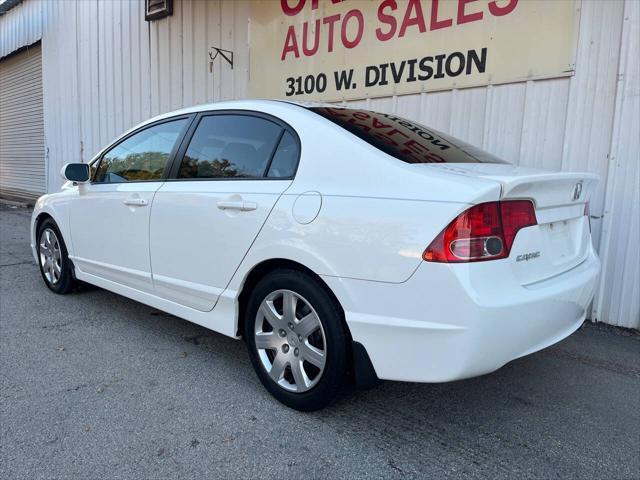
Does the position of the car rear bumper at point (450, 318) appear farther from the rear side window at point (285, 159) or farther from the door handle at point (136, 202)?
the door handle at point (136, 202)

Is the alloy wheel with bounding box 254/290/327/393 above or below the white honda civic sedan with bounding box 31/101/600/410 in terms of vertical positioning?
below

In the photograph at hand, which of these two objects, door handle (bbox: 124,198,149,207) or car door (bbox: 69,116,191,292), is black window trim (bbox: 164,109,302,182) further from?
door handle (bbox: 124,198,149,207)

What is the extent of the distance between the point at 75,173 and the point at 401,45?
138 inches

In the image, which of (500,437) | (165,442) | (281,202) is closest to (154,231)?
(281,202)

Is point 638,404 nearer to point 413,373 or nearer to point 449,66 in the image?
point 413,373

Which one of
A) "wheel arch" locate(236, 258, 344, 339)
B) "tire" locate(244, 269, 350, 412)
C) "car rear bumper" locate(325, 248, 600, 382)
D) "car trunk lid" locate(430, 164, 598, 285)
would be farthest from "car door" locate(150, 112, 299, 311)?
"car trunk lid" locate(430, 164, 598, 285)

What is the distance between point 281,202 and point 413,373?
41.8 inches

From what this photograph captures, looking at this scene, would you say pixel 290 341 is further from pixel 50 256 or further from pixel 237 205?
pixel 50 256

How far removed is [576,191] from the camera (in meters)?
2.57

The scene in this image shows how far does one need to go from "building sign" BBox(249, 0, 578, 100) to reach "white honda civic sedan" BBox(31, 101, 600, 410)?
79.1 inches

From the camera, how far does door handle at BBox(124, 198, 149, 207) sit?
11.2ft

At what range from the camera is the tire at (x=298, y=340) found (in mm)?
2396

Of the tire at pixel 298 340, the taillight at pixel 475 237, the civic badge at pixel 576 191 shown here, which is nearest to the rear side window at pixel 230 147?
the tire at pixel 298 340

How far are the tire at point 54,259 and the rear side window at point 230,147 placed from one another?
6.32 feet
